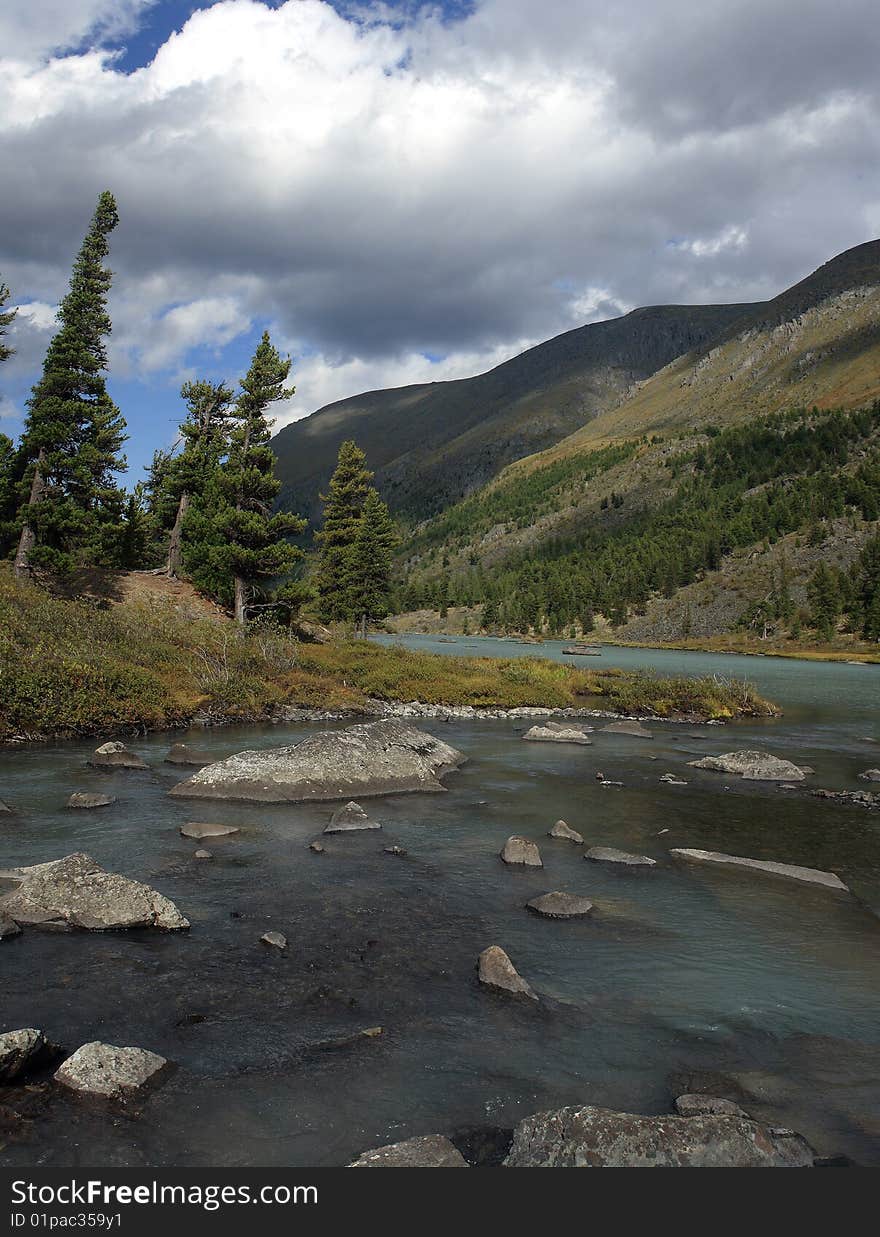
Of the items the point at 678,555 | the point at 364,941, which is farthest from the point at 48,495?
the point at 678,555

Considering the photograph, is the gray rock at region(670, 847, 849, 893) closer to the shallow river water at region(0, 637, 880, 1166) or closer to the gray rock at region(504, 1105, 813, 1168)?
the shallow river water at region(0, 637, 880, 1166)

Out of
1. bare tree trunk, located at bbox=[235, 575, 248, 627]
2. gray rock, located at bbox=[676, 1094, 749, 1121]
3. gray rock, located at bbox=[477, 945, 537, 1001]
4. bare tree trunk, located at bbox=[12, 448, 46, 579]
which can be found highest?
bare tree trunk, located at bbox=[12, 448, 46, 579]

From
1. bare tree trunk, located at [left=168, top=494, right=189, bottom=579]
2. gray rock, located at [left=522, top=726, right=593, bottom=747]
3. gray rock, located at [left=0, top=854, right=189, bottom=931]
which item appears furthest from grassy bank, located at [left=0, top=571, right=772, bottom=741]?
gray rock, located at [left=0, top=854, right=189, bottom=931]

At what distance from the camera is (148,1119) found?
6465 mm

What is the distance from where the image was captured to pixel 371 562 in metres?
77.8

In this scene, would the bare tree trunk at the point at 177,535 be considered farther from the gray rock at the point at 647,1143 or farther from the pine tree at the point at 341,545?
the gray rock at the point at 647,1143

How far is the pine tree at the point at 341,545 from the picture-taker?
75.9 meters

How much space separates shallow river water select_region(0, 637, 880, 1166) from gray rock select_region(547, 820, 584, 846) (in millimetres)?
390

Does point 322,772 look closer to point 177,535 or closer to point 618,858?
point 618,858

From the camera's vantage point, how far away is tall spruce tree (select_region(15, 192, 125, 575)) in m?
46.2

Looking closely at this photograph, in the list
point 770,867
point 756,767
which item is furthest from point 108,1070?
point 756,767

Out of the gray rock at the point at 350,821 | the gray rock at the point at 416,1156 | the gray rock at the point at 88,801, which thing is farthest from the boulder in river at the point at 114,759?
the gray rock at the point at 416,1156

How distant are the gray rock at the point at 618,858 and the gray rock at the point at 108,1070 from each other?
1015 centimetres

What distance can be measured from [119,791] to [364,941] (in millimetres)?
11051
